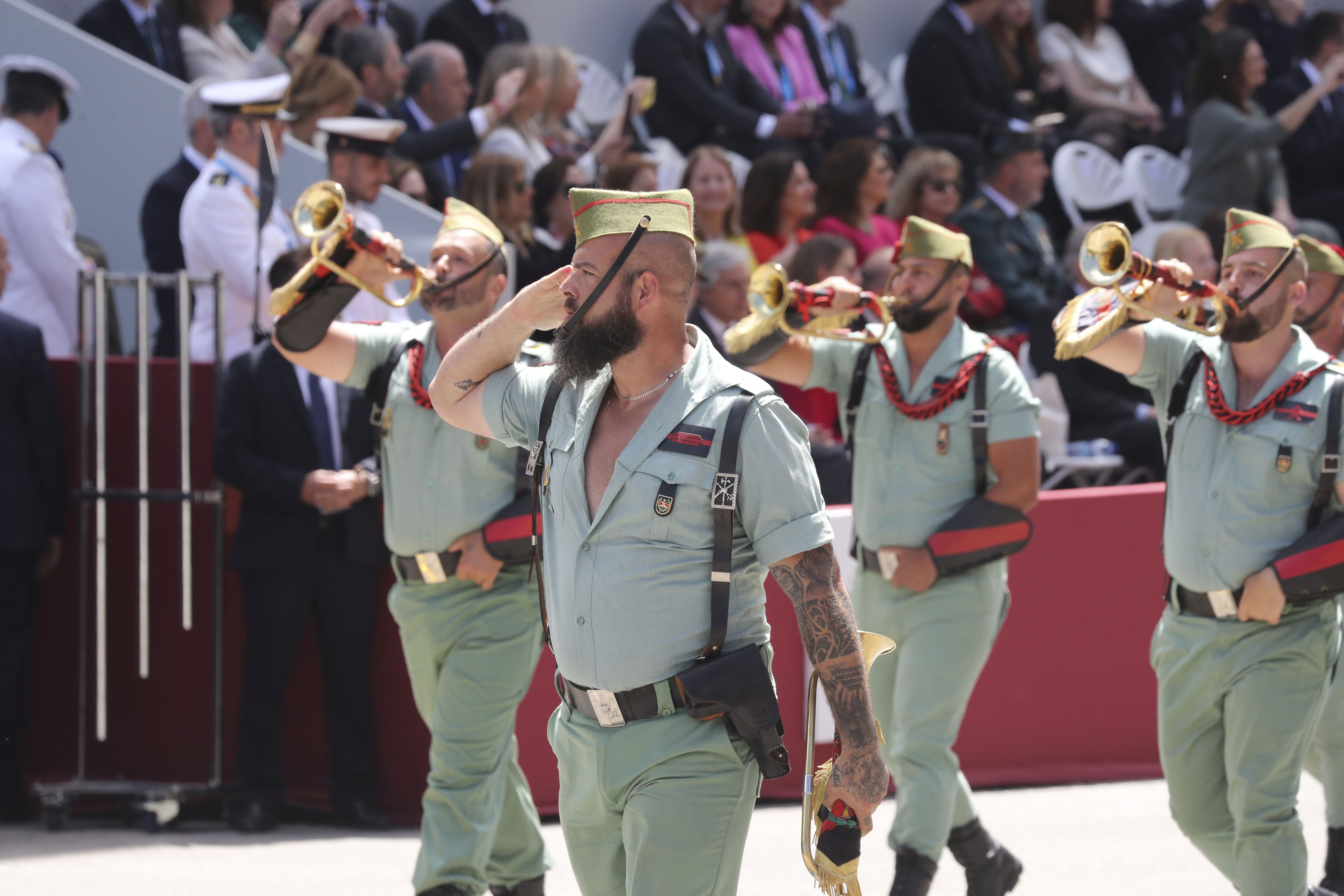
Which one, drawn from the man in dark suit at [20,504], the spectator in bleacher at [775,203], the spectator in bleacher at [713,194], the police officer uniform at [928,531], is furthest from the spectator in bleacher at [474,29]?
the police officer uniform at [928,531]

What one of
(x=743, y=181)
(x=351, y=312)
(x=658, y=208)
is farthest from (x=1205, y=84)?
(x=658, y=208)

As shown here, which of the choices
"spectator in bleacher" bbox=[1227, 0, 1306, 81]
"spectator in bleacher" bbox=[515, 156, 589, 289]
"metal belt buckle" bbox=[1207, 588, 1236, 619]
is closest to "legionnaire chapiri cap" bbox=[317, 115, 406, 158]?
"spectator in bleacher" bbox=[515, 156, 589, 289]

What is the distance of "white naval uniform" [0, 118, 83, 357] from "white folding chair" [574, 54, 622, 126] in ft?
15.6

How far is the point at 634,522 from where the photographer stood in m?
3.24

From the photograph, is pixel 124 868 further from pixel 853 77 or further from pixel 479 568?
pixel 853 77

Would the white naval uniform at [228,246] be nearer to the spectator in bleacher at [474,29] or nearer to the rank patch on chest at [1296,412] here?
the spectator in bleacher at [474,29]

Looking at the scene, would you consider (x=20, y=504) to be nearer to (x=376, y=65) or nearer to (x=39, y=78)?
(x=39, y=78)

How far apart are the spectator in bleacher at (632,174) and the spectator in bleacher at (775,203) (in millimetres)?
996

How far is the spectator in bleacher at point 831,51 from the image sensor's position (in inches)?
453

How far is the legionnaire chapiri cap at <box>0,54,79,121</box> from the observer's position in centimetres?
714

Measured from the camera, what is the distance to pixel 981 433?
214 inches

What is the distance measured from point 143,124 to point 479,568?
464cm

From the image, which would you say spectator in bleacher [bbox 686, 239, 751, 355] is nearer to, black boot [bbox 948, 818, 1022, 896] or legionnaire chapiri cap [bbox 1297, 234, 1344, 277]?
legionnaire chapiri cap [bbox 1297, 234, 1344, 277]

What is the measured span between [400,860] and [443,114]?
494 centimetres
